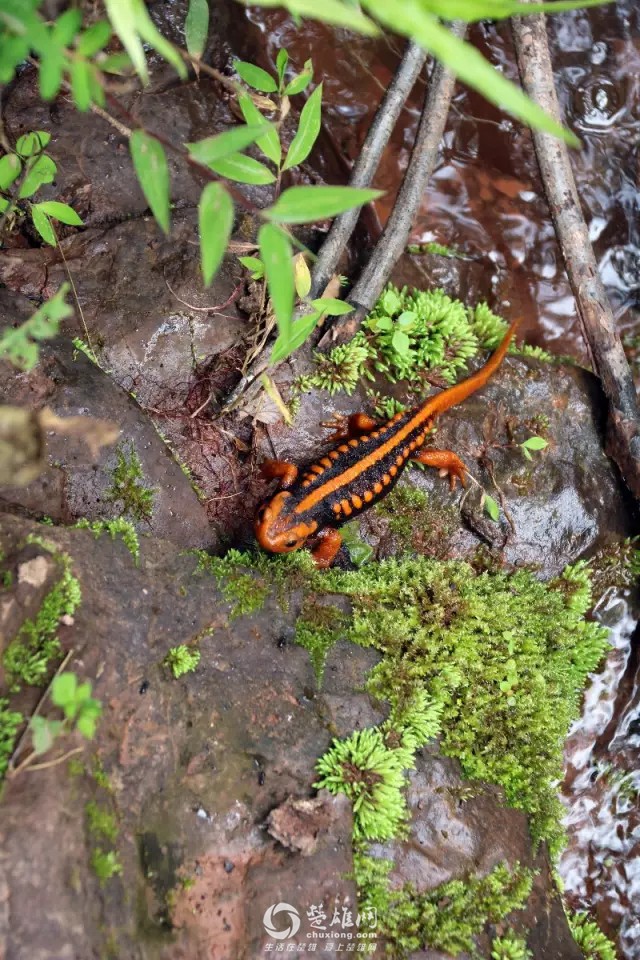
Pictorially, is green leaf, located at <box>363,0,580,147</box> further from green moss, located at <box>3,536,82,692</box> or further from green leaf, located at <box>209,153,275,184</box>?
green moss, located at <box>3,536,82,692</box>

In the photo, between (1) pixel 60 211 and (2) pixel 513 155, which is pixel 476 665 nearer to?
(1) pixel 60 211

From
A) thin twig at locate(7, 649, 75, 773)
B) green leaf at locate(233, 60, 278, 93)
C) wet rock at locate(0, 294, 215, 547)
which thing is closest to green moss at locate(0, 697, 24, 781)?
thin twig at locate(7, 649, 75, 773)

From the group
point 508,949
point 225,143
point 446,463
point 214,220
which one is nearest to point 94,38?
point 225,143

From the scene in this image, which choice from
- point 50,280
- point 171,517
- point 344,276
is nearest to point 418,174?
point 344,276

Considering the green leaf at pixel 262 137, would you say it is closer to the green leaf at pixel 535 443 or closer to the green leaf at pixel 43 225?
the green leaf at pixel 43 225

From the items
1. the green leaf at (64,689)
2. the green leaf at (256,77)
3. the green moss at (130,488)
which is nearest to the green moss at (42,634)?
the green leaf at (64,689)

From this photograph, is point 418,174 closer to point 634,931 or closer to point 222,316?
point 222,316
